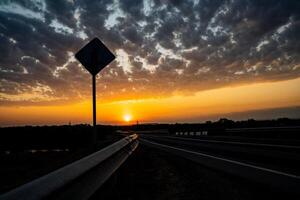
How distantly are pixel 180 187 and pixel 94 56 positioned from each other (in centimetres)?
474

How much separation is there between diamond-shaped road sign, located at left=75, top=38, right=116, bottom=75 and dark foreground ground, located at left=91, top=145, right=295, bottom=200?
9.73 ft

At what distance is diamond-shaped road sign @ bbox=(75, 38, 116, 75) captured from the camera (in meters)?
10.3

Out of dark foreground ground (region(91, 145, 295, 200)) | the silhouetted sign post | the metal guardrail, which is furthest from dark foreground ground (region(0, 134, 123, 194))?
the silhouetted sign post

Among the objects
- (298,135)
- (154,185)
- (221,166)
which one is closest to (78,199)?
(154,185)

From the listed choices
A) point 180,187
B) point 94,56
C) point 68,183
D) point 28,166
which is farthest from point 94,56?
point 68,183

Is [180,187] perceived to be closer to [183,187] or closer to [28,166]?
[183,187]

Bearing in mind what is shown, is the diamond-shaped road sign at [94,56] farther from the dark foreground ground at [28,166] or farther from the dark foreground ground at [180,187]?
the dark foreground ground at [180,187]

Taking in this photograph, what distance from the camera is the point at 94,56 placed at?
1038 centimetres

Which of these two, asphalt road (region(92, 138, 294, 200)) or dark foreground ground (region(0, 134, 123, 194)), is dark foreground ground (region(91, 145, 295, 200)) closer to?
asphalt road (region(92, 138, 294, 200))

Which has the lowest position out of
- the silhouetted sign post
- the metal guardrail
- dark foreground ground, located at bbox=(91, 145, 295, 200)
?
dark foreground ground, located at bbox=(91, 145, 295, 200)

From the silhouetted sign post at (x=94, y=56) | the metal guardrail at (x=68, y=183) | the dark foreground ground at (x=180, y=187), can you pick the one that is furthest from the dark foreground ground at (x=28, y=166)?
the silhouetted sign post at (x=94, y=56)

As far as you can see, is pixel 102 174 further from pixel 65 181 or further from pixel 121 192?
pixel 65 181

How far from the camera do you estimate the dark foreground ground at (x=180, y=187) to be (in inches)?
247

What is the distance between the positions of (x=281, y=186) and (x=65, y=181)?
186 inches
